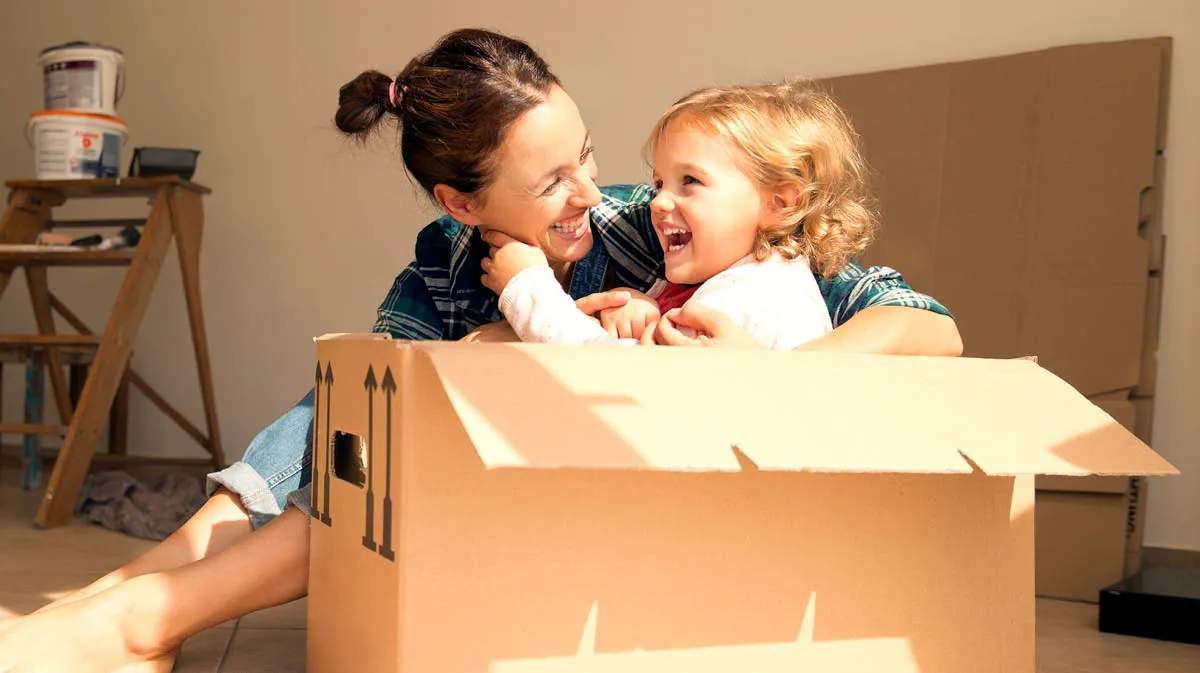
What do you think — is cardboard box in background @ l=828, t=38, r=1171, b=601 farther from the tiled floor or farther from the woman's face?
the woman's face

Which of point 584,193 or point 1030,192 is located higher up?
point 1030,192

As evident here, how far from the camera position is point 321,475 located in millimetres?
1117

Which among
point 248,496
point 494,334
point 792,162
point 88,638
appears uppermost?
point 792,162

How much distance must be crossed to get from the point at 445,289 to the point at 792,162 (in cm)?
54

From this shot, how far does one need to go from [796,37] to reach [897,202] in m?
0.54

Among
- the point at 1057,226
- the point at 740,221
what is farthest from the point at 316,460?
the point at 1057,226

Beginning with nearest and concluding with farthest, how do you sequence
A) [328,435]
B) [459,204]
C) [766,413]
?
[766,413] < [328,435] < [459,204]

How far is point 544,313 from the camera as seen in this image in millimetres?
1254

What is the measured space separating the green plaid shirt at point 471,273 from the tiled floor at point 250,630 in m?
0.47

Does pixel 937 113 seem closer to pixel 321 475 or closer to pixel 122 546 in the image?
pixel 321 475

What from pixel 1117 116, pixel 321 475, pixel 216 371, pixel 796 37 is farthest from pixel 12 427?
pixel 1117 116

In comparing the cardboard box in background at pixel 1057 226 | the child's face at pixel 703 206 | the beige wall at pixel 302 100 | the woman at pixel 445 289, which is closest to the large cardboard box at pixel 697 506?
the woman at pixel 445 289

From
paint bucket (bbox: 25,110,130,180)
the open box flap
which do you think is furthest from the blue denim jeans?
paint bucket (bbox: 25,110,130,180)

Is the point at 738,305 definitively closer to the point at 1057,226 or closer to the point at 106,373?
the point at 1057,226
